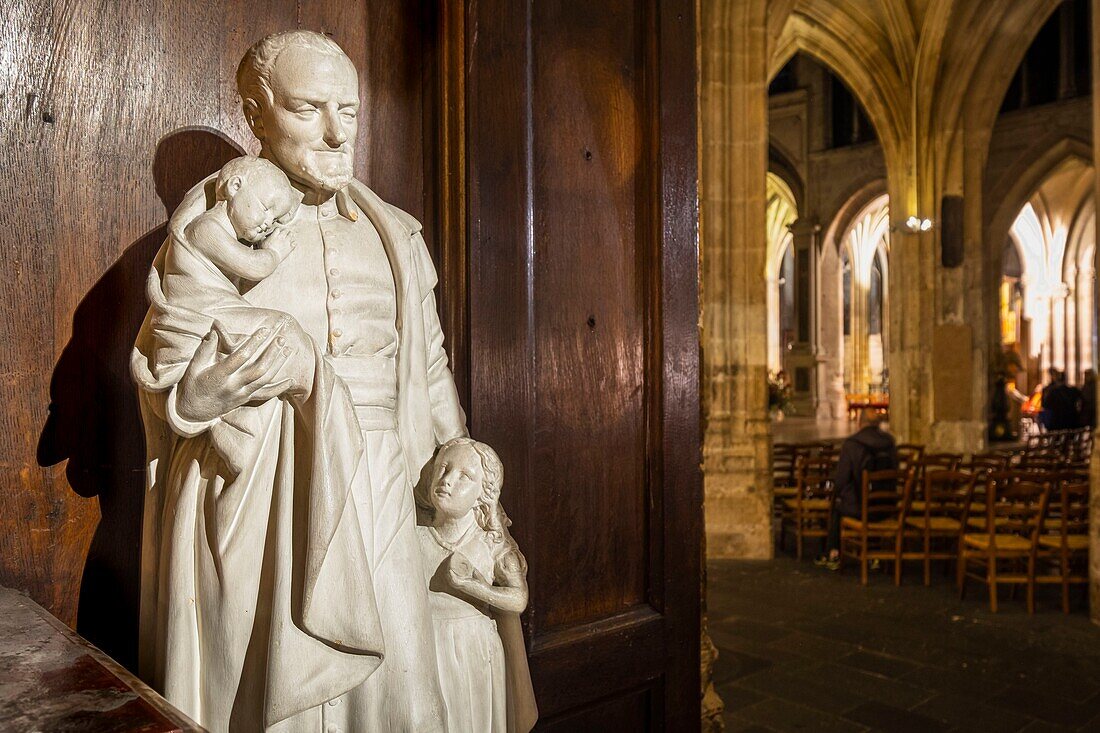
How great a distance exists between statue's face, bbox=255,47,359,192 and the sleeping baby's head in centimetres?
11

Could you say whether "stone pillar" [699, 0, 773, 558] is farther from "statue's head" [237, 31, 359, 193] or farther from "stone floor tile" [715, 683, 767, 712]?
"statue's head" [237, 31, 359, 193]

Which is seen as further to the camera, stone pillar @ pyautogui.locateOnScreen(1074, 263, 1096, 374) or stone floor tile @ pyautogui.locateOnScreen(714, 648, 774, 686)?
stone pillar @ pyautogui.locateOnScreen(1074, 263, 1096, 374)

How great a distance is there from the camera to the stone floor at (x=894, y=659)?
4.35m

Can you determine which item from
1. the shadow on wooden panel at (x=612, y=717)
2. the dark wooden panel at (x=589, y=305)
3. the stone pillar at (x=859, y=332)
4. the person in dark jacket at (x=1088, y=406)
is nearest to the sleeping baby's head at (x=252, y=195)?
the dark wooden panel at (x=589, y=305)

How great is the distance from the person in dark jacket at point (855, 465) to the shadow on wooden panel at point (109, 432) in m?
6.49

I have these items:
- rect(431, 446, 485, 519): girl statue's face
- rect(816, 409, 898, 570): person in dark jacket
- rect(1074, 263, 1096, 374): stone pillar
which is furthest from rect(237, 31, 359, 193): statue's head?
rect(1074, 263, 1096, 374): stone pillar

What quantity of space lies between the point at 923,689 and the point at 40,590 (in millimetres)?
4416

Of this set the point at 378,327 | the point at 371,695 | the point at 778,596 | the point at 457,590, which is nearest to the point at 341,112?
the point at 378,327

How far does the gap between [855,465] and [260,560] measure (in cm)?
674

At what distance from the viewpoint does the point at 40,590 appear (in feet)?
6.11

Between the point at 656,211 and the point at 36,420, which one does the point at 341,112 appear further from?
the point at 656,211

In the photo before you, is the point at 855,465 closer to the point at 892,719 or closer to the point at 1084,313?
the point at 892,719

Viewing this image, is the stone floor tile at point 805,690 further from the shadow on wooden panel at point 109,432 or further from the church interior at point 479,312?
the shadow on wooden panel at point 109,432

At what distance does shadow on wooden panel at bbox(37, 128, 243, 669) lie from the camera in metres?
1.91
